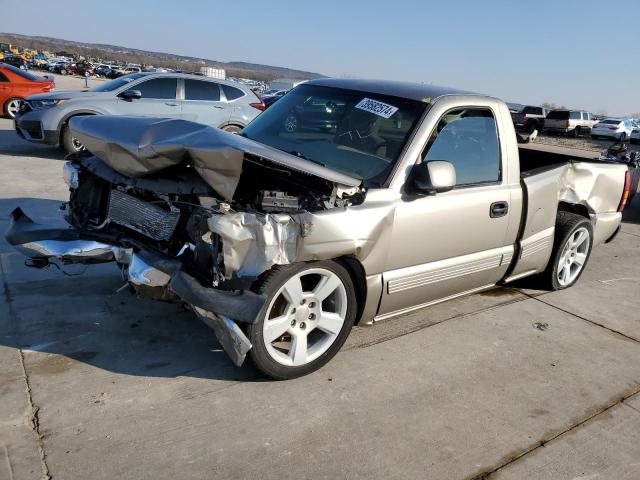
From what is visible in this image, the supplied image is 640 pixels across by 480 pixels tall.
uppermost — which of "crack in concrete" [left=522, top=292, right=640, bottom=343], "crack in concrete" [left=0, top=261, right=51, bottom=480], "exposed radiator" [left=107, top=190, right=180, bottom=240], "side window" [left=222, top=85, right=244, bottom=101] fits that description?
"side window" [left=222, top=85, right=244, bottom=101]

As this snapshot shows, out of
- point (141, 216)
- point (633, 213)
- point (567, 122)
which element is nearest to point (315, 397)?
point (141, 216)

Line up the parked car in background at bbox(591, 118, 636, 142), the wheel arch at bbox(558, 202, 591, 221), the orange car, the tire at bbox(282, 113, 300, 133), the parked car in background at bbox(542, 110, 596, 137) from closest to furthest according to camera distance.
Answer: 1. the tire at bbox(282, 113, 300, 133)
2. the wheel arch at bbox(558, 202, 591, 221)
3. the orange car
4. the parked car in background at bbox(591, 118, 636, 142)
5. the parked car in background at bbox(542, 110, 596, 137)

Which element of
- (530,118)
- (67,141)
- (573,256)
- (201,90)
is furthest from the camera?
(530,118)

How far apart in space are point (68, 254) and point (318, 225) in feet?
5.27

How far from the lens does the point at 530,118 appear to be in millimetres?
34219

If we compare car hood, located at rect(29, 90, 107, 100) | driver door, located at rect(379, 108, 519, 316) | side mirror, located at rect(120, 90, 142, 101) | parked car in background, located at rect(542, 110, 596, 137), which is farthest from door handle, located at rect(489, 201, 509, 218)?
parked car in background, located at rect(542, 110, 596, 137)

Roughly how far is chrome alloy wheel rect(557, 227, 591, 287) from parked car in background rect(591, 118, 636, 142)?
1216 inches

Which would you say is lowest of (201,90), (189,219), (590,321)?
(590,321)

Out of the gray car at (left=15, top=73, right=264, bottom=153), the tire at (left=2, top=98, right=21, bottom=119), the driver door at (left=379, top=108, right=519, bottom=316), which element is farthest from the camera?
the tire at (left=2, top=98, right=21, bottom=119)

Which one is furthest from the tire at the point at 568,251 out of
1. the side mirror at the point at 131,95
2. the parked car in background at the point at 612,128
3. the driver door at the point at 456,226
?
the parked car in background at the point at 612,128

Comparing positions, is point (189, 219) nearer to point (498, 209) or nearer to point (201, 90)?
point (498, 209)

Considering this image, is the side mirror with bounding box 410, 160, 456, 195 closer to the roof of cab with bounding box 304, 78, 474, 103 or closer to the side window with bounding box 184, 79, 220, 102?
the roof of cab with bounding box 304, 78, 474, 103

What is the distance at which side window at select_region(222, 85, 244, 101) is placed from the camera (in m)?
10.9

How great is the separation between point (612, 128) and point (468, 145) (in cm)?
3321
